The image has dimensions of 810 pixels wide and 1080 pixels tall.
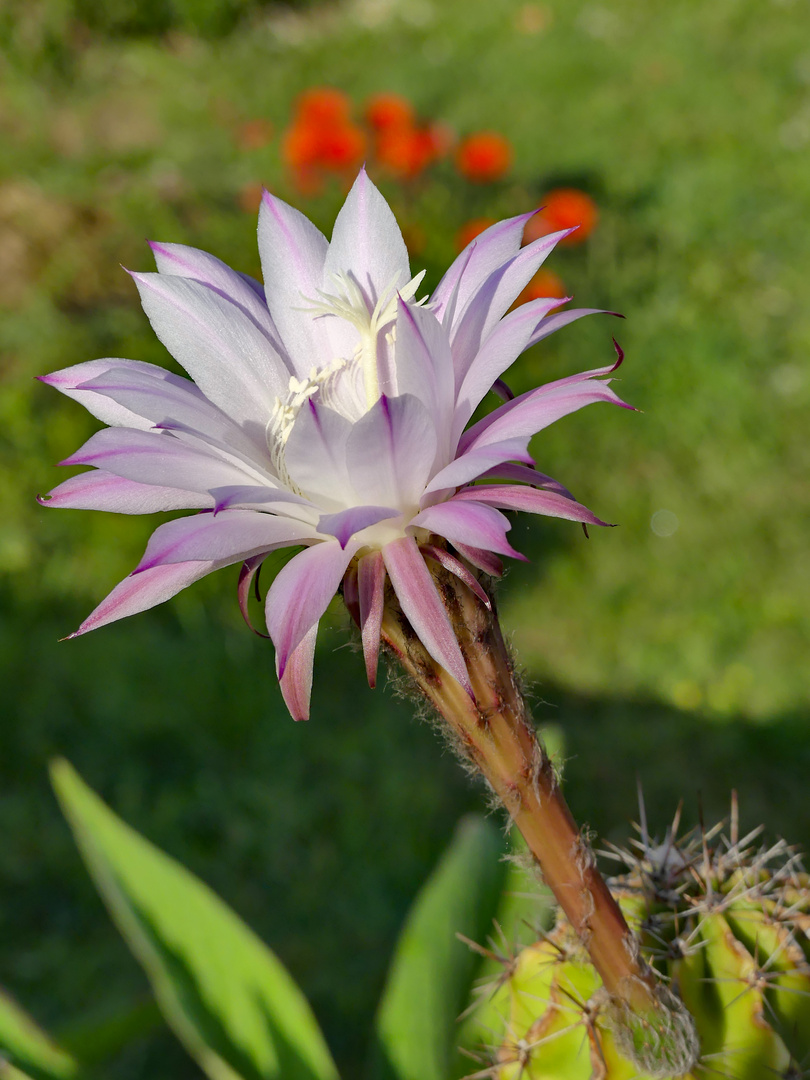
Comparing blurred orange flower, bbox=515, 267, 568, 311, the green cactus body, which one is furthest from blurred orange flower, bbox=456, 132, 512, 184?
the green cactus body

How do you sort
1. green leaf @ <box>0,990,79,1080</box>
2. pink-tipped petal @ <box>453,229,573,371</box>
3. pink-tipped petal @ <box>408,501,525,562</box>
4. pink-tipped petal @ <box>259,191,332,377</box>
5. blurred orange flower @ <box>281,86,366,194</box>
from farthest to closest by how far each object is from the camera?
blurred orange flower @ <box>281,86,366,194</box> < green leaf @ <box>0,990,79,1080</box> < pink-tipped petal @ <box>259,191,332,377</box> < pink-tipped petal @ <box>453,229,573,371</box> < pink-tipped petal @ <box>408,501,525,562</box>

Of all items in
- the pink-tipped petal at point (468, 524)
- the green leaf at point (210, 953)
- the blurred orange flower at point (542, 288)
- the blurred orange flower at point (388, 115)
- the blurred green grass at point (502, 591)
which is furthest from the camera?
the blurred orange flower at point (388, 115)

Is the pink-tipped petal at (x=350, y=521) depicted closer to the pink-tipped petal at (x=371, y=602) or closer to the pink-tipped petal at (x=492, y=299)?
the pink-tipped petal at (x=371, y=602)

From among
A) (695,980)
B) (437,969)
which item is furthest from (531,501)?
(437,969)

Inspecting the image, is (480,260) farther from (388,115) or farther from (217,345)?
(388,115)

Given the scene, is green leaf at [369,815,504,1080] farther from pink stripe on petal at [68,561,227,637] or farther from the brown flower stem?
pink stripe on petal at [68,561,227,637]

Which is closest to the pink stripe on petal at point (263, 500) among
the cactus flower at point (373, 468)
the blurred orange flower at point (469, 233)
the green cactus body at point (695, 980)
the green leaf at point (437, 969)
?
the cactus flower at point (373, 468)

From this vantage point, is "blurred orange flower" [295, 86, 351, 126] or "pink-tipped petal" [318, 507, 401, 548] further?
"blurred orange flower" [295, 86, 351, 126]
